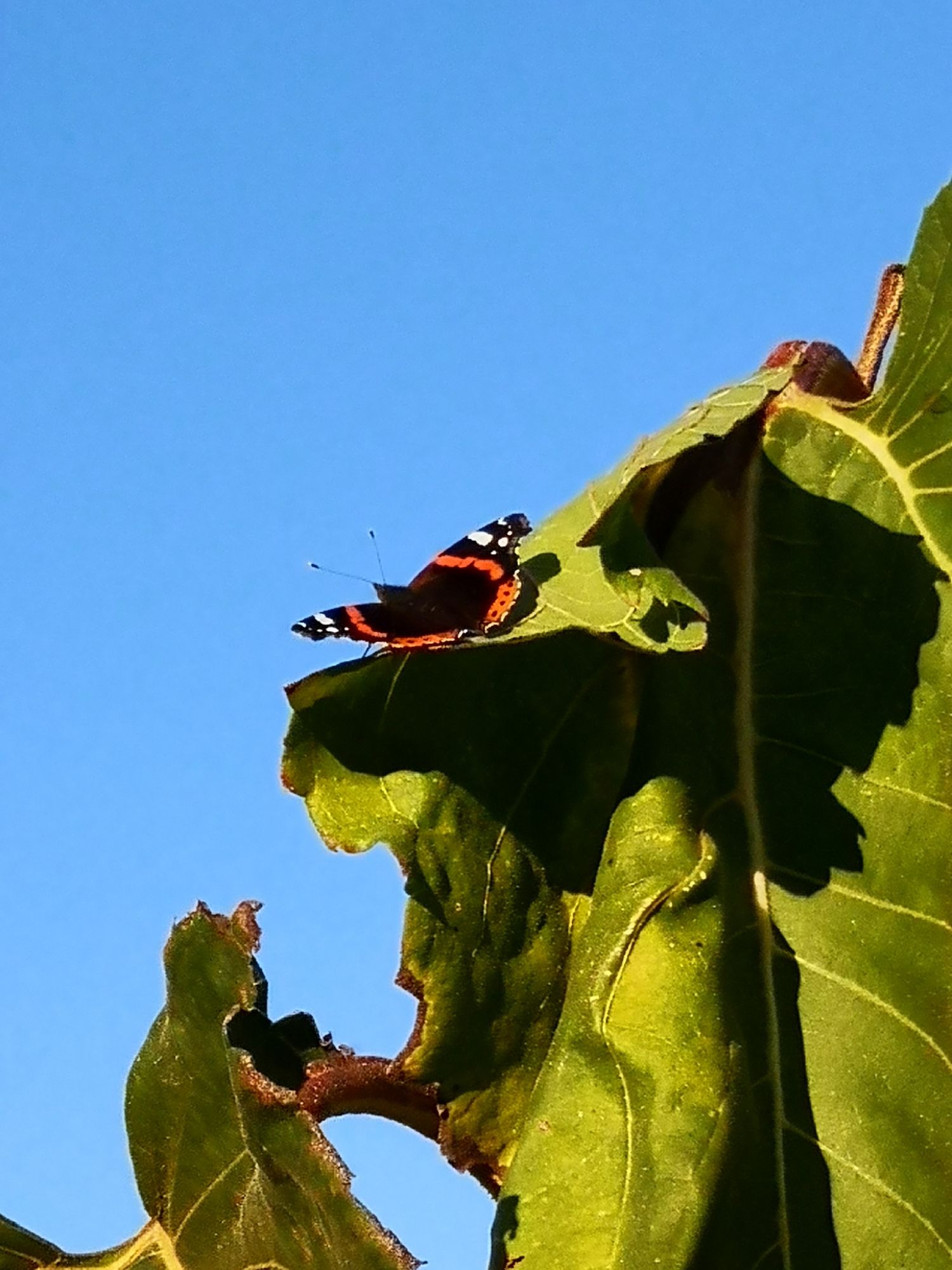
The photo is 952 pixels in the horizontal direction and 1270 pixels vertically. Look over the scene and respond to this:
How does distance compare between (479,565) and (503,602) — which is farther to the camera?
(479,565)

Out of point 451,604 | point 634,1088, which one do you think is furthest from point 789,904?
point 451,604

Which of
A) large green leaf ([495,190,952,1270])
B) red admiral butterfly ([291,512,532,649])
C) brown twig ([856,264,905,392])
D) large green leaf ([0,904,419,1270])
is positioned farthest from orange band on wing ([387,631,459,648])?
→ brown twig ([856,264,905,392])

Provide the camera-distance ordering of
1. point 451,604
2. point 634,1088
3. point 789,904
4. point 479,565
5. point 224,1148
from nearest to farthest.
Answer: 1. point 634,1088
2. point 789,904
3. point 224,1148
4. point 479,565
5. point 451,604

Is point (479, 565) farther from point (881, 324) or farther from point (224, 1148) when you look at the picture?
point (224, 1148)

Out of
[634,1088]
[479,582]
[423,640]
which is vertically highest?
[479,582]

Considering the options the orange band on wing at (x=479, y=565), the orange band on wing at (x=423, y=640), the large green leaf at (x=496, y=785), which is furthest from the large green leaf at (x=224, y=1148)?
the orange band on wing at (x=479, y=565)

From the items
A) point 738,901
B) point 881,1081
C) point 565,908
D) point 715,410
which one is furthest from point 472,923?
point 715,410

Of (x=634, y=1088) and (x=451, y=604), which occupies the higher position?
(x=451, y=604)
